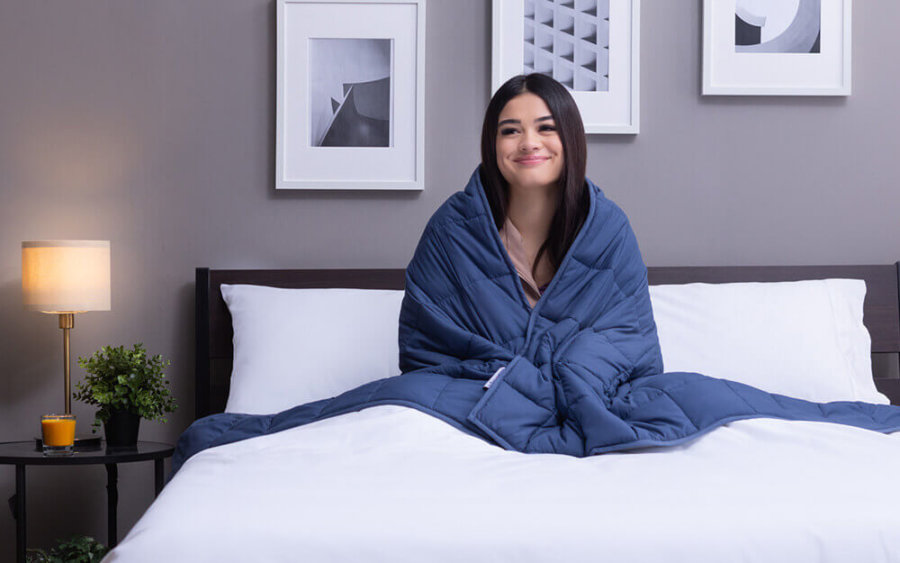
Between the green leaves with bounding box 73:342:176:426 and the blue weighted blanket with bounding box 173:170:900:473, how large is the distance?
0.49 meters

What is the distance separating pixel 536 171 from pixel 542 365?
51 cm

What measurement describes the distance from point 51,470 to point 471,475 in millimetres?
1835

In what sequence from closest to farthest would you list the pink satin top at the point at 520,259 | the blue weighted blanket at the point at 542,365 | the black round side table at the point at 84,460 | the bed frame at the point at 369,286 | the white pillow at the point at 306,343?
the blue weighted blanket at the point at 542,365
the pink satin top at the point at 520,259
the black round side table at the point at 84,460
the white pillow at the point at 306,343
the bed frame at the point at 369,286

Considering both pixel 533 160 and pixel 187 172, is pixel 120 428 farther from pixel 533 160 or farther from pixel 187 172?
pixel 533 160

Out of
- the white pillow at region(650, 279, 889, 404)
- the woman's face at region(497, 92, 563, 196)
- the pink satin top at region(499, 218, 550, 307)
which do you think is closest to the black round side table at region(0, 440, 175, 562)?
the pink satin top at region(499, 218, 550, 307)

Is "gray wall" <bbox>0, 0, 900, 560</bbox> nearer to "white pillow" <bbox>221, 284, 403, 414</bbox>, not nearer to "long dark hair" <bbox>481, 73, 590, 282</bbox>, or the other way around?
"white pillow" <bbox>221, 284, 403, 414</bbox>

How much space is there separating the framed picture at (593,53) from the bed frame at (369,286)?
1.71 ft

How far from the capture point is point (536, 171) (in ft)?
6.82

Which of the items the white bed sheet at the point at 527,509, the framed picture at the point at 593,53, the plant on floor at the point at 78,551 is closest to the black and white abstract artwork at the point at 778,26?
the framed picture at the point at 593,53

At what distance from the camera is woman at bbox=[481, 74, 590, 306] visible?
208 cm

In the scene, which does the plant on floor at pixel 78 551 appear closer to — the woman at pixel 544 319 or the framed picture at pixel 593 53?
the woman at pixel 544 319

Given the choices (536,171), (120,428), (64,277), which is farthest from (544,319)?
(64,277)

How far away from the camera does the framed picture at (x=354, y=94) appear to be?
8.70 ft

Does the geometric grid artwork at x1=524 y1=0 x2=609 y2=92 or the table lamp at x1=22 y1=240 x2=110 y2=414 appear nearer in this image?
the table lamp at x1=22 y1=240 x2=110 y2=414
